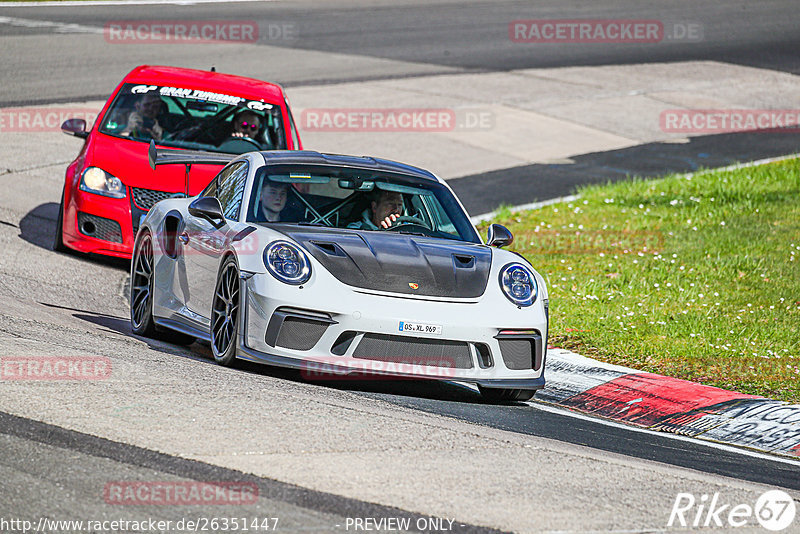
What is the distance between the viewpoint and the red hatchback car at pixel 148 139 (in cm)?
1109

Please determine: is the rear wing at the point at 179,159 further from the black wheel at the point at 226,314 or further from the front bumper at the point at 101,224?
the black wheel at the point at 226,314

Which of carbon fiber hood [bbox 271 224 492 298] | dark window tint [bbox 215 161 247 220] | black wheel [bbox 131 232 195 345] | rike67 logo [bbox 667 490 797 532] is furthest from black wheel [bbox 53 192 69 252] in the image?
rike67 logo [bbox 667 490 797 532]

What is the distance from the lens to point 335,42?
26.9m

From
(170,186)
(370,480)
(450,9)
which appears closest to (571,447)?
(370,480)

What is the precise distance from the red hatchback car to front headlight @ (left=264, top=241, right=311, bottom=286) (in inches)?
139

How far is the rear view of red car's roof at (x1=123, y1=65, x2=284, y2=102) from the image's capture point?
12.4 m

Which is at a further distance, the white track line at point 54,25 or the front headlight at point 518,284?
the white track line at point 54,25

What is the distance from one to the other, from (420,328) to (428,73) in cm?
1714

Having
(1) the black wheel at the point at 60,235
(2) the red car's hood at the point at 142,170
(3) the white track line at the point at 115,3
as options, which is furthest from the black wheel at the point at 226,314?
(3) the white track line at the point at 115,3

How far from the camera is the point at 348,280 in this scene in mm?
7145

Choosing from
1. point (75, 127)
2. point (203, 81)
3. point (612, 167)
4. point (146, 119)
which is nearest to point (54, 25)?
point (612, 167)

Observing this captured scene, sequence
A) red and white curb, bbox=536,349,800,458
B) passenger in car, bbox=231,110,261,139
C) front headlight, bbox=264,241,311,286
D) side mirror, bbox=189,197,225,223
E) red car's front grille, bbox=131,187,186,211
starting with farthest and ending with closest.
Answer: passenger in car, bbox=231,110,261,139
red car's front grille, bbox=131,187,186,211
side mirror, bbox=189,197,225,223
red and white curb, bbox=536,349,800,458
front headlight, bbox=264,241,311,286

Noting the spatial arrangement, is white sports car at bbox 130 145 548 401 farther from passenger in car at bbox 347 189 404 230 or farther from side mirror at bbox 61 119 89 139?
side mirror at bbox 61 119 89 139

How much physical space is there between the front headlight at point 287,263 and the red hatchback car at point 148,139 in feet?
11.6
